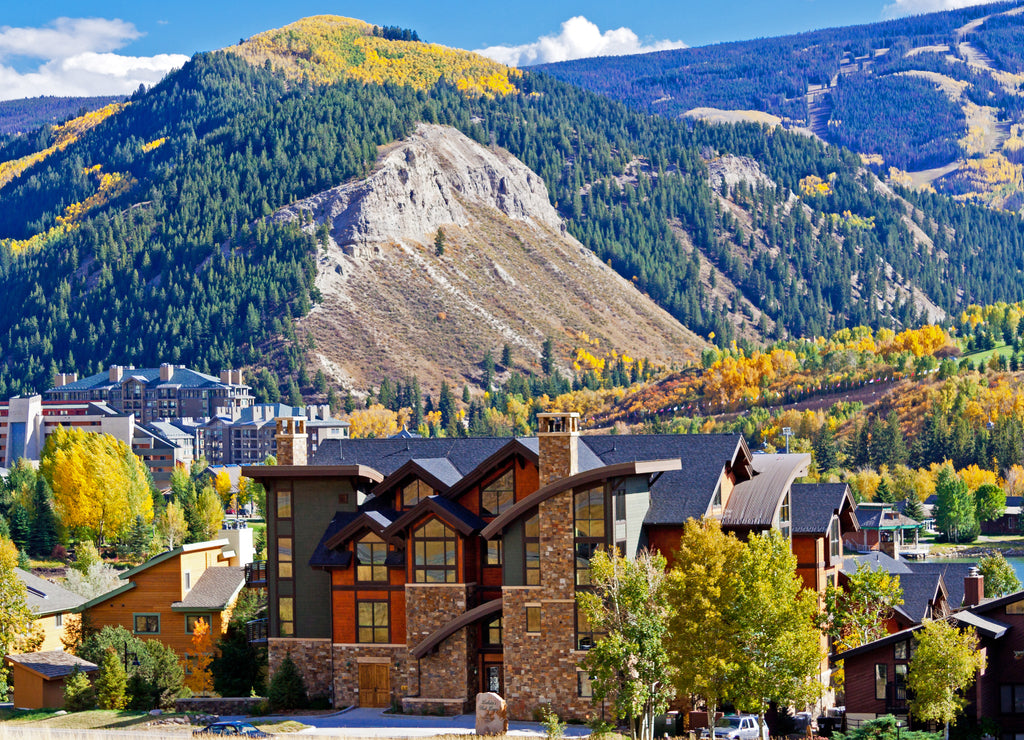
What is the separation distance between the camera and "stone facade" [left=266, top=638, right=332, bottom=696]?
54.8 meters

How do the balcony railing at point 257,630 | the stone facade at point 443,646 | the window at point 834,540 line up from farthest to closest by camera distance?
1. the balcony railing at point 257,630
2. the window at point 834,540
3. the stone facade at point 443,646

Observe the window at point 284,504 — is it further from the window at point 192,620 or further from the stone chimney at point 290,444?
the window at point 192,620

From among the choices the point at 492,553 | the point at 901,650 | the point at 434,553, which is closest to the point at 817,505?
the point at 901,650

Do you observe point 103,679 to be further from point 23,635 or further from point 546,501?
point 546,501

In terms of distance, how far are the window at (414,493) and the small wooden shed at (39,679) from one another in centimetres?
1441

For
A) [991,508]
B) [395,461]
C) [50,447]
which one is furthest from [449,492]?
[991,508]

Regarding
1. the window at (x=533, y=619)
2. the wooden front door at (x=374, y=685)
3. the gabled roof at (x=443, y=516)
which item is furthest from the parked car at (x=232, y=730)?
the window at (x=533, y=619)

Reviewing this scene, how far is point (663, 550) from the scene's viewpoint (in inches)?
2016

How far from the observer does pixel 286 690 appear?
176 ft

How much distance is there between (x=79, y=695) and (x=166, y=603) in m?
7.47

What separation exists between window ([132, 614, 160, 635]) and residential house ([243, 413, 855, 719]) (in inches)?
330

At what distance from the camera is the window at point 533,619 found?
49469 mm

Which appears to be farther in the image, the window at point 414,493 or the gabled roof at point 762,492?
the window at point 414,493

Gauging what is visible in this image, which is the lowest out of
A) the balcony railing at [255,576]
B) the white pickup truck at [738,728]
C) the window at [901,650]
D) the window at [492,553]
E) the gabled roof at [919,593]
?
the white pickup truck at [738,728]
